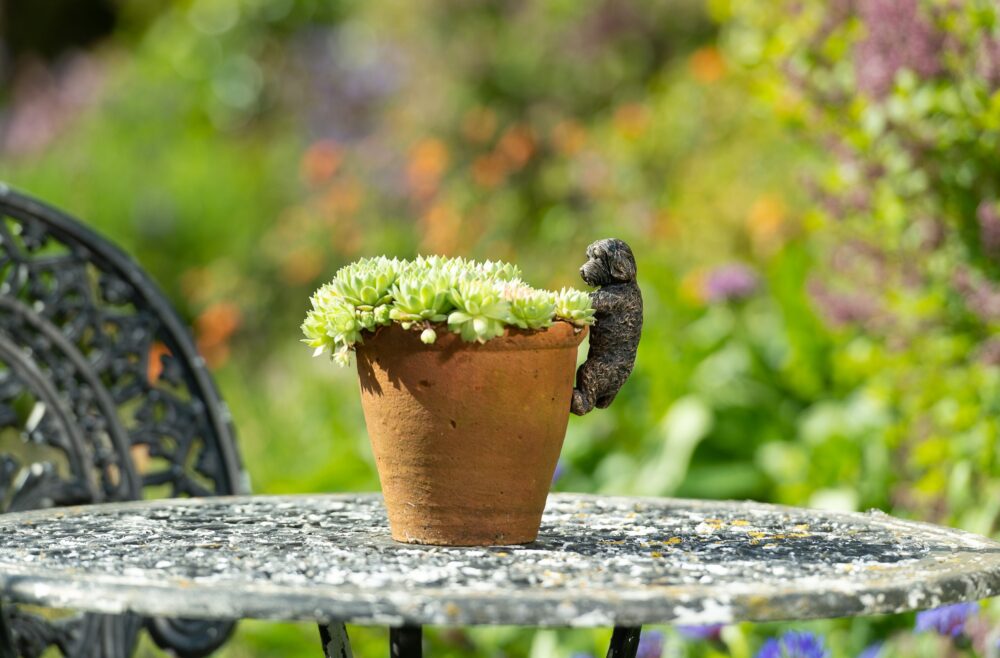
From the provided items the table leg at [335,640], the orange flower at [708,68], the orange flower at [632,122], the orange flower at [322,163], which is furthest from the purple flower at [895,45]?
the orange flower at [322,163]

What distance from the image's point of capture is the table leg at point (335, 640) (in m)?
1.80

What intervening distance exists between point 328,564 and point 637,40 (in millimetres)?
7321

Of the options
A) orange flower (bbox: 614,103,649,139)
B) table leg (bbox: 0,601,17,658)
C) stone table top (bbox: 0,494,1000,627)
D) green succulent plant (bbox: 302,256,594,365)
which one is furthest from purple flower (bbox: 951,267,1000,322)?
orange flower (bbox: 614,103,649,139)

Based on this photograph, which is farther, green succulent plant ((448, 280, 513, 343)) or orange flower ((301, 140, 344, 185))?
orange flower ((301, 140, 344, 185))

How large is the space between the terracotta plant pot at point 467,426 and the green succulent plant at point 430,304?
0.06 ft

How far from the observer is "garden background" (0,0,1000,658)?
3.12m

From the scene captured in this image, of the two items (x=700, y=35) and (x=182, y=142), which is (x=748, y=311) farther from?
(x=182, y=142)

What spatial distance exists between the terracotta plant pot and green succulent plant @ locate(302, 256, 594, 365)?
0.02 m

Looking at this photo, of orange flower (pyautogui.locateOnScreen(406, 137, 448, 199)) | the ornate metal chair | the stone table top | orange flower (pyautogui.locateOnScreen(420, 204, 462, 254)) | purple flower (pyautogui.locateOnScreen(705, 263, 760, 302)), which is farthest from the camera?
orange flower (pyautogui.locateOnScreen(406, 137, 448, 199))

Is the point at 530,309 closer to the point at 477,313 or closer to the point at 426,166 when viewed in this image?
the point at 477,313

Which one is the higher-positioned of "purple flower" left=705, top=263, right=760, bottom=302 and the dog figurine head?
"purple flower" left=705, top=263, right=760, bottom=302

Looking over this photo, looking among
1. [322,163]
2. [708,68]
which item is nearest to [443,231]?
[322,163]

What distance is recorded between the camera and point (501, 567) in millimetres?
1452

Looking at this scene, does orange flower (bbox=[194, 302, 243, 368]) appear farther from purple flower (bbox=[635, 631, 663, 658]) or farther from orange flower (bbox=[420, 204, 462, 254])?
purple flower (bbox=[635, 631, 663, 658])
